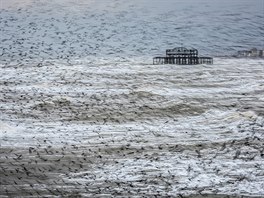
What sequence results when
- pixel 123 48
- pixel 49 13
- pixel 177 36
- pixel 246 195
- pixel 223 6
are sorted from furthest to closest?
1. pixel 223 6
2. pixel 49 13
3. pixel 177 36
4. pixel 123 48
5. pixel 246 195

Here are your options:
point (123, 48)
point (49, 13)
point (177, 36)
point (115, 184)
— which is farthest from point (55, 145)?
point (49, 13)

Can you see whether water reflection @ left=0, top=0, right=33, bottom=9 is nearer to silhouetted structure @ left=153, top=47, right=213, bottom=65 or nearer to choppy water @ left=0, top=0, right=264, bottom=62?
choppy water @ left=0, top=0, right=264, bottom=62

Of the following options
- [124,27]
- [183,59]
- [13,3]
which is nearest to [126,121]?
[183,59]

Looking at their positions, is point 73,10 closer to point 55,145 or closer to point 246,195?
point 55,145

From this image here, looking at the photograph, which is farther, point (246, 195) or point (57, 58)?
point (57, 58)

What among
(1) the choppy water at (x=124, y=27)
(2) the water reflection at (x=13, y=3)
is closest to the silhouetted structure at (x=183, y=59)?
(1) the choppy water at (x=124, y=27)

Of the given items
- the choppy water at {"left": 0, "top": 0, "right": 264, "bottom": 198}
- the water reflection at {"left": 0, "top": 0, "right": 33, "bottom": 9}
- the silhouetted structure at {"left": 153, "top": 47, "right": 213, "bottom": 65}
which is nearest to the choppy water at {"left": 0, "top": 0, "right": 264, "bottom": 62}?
the water reflection at {"left": 0, "top": 0, "right": 33, "bottom": 9}

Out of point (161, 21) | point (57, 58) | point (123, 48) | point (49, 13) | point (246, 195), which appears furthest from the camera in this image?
point (49, 13)

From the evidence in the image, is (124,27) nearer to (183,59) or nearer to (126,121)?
(183,59)

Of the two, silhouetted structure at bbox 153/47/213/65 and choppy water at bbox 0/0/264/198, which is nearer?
choppy water at bbox 0/0/264/198
